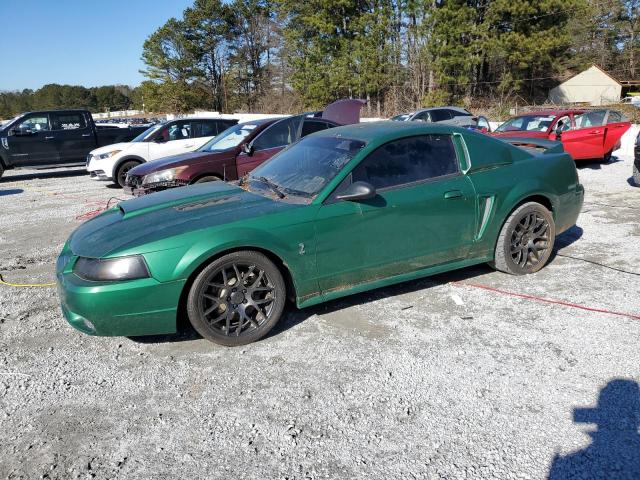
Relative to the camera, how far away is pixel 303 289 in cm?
359

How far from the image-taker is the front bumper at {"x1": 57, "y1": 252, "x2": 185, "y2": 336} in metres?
3.12

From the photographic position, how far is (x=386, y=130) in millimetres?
4141

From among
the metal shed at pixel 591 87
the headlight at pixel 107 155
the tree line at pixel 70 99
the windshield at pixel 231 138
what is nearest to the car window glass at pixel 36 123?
the headlight at pixel 107 155

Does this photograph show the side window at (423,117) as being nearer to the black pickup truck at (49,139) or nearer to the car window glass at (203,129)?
the car window glass at (203,129)

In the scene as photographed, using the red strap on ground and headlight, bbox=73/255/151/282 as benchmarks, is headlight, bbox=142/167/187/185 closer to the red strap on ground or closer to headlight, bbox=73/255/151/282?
headlight, bbox=73/255/151/282

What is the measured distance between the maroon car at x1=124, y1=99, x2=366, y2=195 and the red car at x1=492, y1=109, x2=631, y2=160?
5834 mm

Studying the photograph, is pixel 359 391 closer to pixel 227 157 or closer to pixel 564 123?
pixel 227 157

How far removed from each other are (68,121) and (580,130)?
1384 cm

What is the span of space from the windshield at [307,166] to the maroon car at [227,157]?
329 centimetres

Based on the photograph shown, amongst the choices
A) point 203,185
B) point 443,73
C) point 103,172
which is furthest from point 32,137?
point 443,73

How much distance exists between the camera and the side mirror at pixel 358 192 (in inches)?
140

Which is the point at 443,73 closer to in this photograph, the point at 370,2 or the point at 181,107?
the point at 370,2

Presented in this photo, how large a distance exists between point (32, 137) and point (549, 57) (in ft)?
104

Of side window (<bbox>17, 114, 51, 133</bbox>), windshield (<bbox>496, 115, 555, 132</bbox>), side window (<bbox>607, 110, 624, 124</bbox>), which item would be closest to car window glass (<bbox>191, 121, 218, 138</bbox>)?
side window (<bbox>17, 114, 51, 133</bbox>)
